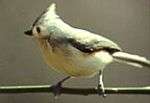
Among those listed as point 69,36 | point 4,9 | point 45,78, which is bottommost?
point 45,78

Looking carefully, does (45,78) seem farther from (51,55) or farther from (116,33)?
(51,55)

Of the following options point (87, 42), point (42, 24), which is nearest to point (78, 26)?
point (87, 42)

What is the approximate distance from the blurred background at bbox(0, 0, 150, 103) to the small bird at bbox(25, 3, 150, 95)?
2.16ft

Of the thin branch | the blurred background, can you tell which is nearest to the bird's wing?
the thin branch

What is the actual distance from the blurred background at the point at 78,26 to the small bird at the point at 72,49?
25.9 inches

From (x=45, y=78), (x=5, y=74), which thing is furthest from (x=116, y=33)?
(x=5, y=74)

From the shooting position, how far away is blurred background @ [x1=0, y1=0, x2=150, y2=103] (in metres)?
1.68

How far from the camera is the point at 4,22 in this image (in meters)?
1.75

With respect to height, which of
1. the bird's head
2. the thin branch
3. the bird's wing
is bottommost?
the thin branch

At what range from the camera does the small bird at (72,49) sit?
2.90 ft

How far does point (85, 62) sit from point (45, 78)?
742 millimetres

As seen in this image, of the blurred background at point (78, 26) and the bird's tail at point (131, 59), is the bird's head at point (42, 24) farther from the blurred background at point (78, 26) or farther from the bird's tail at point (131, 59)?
the blurred background at point (78, 26)

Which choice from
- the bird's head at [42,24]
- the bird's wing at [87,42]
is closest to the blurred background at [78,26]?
the bird's wing at [87,42]

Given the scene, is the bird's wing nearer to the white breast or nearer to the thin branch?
the white breast
